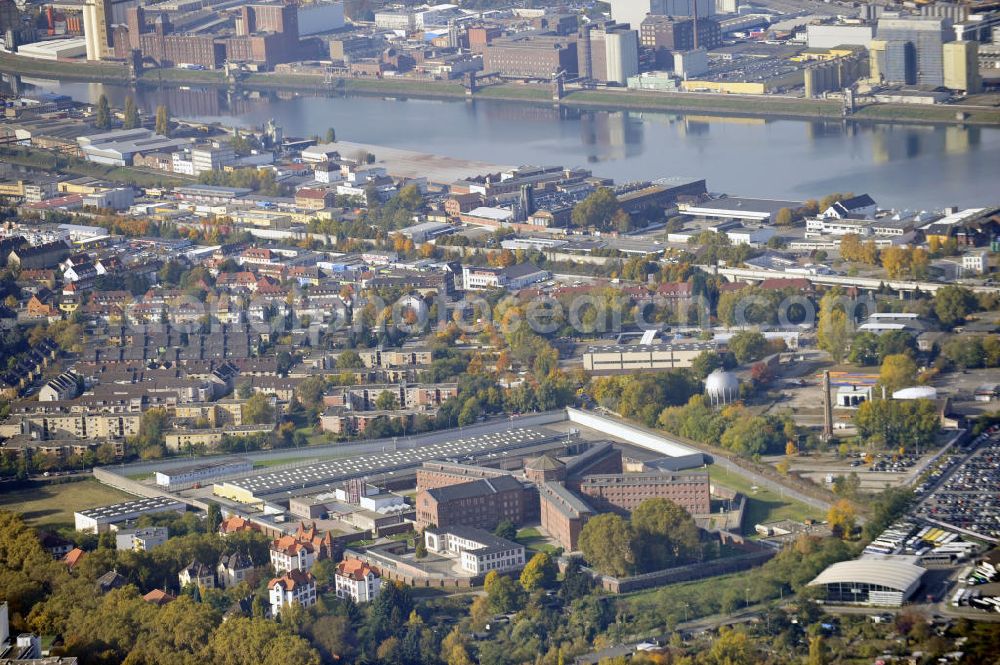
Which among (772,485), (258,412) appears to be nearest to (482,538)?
(772,485)

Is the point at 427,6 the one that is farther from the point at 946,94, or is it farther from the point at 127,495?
the point at 127,495

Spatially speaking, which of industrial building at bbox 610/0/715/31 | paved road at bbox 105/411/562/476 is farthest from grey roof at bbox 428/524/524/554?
industrial building at bbox 610/0/715/31

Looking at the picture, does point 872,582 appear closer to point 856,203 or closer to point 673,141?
point 856,203

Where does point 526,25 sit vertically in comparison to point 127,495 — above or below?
above

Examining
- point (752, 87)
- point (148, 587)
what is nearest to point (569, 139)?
point (752, 87)

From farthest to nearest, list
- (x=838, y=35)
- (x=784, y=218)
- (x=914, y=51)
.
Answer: (x=838, y=35)
(x=914, y=51)
(x=784, y=218)

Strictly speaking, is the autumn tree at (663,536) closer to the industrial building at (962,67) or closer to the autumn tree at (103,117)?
the industrial building at (962,67)

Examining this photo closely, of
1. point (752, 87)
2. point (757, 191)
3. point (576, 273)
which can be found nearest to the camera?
point (576, 273)

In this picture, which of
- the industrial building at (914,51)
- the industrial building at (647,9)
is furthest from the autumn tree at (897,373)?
the industrial building at (647,9)
